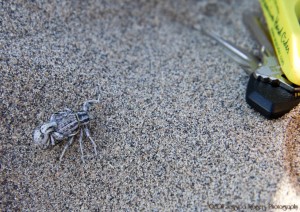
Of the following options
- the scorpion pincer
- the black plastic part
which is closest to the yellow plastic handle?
the black plastic part

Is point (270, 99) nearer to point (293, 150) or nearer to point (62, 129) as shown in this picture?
point (293, 150)

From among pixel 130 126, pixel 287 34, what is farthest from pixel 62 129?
pixel 287 34

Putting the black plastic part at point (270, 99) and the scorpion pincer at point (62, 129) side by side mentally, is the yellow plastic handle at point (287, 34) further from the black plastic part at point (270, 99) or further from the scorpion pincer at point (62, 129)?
the scorpion pincer at point (62, 129)

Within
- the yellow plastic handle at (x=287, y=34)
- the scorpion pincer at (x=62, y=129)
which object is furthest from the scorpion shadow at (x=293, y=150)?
the scorpion pincer at (x=62, y=129)

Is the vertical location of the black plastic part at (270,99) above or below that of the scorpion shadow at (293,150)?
above

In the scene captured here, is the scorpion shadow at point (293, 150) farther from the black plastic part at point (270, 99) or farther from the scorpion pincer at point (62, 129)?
the scorpion pincer at point (62, 129)
